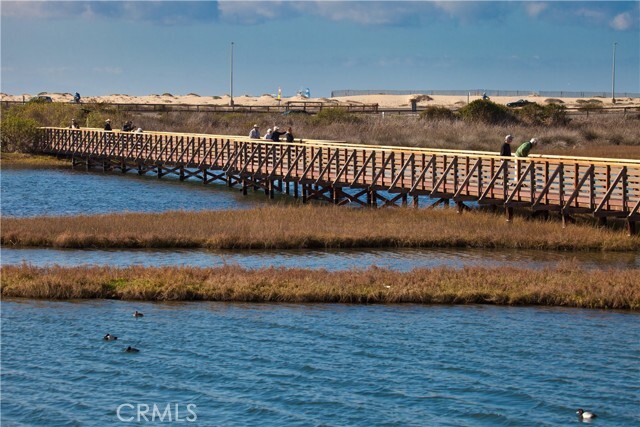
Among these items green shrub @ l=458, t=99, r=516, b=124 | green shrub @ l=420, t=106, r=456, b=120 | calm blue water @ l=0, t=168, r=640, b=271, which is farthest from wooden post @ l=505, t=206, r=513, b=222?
green shrub @ l=420, t=106, r=456, b=120

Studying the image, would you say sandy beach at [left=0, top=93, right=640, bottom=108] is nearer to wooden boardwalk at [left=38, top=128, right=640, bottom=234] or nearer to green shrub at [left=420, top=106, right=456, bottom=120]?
green shrub at [left=420, top=106, right=456, bottom=120]

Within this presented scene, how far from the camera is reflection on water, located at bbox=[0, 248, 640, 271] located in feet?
91.7

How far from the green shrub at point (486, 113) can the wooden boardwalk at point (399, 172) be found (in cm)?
3208

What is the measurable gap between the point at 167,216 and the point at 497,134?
45741mm

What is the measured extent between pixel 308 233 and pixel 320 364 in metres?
14.2

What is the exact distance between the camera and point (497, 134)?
7812 cm

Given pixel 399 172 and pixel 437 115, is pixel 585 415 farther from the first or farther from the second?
pixel 437 115

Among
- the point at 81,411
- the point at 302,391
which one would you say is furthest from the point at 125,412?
the point at 302,391

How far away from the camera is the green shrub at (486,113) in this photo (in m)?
87.8

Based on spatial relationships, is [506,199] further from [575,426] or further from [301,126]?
[301,126]

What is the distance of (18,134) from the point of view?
7419 cm

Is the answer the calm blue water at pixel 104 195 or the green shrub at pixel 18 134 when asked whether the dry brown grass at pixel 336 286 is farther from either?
the green shrub at pixel 18 134

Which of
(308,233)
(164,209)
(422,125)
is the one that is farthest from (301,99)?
(308,233)

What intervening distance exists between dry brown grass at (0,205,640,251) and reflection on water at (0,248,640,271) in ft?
2.38
